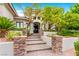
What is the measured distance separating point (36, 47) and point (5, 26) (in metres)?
0.98

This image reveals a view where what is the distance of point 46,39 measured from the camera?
488 cm

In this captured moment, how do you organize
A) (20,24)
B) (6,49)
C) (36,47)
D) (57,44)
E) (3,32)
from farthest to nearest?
(57,44), (36,47), (20,24), (3,32), (6,49)

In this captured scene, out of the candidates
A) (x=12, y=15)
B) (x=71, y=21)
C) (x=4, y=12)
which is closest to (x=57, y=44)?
(x=71, y=21)

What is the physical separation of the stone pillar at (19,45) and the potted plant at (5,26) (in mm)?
282

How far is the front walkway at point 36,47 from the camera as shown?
182 inches

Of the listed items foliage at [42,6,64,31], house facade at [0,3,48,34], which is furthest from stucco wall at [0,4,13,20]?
foliage at [42,6,64,31]

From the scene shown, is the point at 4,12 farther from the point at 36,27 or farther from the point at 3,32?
the point at 36,27

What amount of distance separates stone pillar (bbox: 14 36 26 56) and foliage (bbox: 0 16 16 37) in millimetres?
286

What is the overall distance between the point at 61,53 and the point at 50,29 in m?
0.68

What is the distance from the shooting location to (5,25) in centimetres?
440

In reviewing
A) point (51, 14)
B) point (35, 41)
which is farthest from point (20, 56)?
point (51, 14)

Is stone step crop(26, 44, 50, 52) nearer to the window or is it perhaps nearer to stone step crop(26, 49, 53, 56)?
stone step crop(26, 49, 53, 56)

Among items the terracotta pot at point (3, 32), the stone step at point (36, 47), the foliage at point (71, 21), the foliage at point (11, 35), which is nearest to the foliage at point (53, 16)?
the foliage at point (71, 21)

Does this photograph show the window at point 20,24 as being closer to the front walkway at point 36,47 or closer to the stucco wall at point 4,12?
the stucco wall at point 4,12
